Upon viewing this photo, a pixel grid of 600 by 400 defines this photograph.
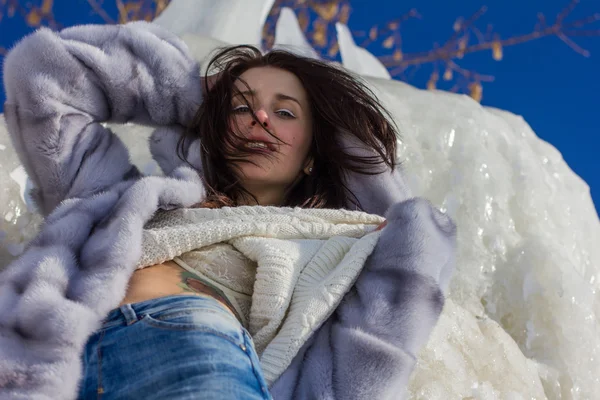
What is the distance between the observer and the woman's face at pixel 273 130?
190 centimetres

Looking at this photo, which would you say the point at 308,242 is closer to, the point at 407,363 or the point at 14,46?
the point at 407,363

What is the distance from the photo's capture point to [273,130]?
192 cm

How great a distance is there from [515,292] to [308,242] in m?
1.32

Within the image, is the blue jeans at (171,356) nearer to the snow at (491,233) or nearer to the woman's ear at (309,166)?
the snow at (491,233)

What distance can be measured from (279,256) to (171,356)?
1.45 feet

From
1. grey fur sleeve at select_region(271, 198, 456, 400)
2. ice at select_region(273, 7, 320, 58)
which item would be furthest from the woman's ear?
ice at select_region(273, 7, 320, 58)

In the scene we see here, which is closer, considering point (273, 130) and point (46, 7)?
point (273, 130)

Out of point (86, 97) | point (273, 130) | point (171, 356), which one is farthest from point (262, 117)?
point (171, 356)

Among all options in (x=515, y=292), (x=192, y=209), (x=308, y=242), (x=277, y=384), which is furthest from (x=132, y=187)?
(x=515, y=292)

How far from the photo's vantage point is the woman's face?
6.25 feet

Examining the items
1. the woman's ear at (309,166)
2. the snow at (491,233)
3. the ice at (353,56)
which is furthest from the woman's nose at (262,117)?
the ice at (353,56)

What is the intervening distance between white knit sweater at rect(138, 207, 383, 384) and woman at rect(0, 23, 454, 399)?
0.04m

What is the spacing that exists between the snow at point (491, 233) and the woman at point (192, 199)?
412mm

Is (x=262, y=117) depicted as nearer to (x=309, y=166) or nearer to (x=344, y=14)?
(x=309, y=166)
